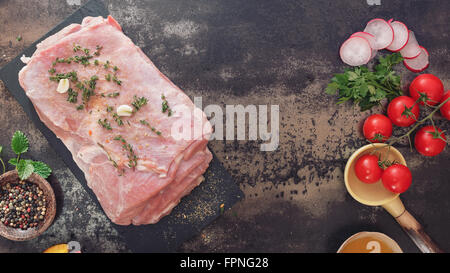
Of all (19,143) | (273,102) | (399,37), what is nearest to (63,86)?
(19,143)

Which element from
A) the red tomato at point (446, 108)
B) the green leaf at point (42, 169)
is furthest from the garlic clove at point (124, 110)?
the red tomato at point (446, 108)

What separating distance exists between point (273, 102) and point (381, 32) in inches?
→ 46.7

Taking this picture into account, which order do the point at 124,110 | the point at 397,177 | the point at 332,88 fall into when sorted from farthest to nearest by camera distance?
1. the point at 332,88
2. the point at 397,177
3. the point at 124,110

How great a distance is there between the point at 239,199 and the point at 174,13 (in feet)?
6.12

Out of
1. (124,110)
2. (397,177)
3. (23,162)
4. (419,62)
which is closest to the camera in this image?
(124,110)

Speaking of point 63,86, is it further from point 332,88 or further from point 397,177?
point 397,177

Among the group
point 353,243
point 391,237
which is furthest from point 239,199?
point 391,237

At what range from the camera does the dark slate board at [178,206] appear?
9.28 feet

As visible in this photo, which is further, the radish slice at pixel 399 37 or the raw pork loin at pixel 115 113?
the radish slice at pixel 399 37

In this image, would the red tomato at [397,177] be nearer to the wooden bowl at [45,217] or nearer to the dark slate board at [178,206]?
the dark slate board at [178,206]

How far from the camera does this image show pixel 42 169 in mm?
2777

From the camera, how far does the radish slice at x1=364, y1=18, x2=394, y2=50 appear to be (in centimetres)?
288

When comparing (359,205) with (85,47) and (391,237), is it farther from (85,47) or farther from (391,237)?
(85,47)

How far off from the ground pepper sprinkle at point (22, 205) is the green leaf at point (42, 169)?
129mm
